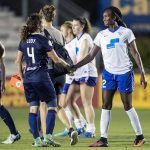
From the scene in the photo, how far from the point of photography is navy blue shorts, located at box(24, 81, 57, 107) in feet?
46.1

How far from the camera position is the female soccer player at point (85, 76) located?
1643cm

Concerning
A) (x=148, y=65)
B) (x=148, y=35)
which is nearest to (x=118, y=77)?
(x=148, y=65)

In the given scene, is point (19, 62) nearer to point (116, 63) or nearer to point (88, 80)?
point (116, 63)

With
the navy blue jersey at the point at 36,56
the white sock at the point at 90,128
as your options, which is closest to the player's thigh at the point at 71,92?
the white sock at the point at 90,128

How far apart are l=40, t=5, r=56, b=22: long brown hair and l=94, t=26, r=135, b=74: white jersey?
1154 millimetres

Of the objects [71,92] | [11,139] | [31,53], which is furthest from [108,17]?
[71,92]

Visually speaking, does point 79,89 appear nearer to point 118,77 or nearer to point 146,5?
point 118,77

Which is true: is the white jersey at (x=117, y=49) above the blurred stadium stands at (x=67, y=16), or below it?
below

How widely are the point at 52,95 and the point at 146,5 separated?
1954 centimetres

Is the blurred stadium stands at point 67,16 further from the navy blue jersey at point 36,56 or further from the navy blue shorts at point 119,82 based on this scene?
the navy blue jersey at point 36,56

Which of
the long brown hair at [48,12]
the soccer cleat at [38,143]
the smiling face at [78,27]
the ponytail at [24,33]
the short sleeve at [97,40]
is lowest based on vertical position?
the soccer cleat at [38,143]

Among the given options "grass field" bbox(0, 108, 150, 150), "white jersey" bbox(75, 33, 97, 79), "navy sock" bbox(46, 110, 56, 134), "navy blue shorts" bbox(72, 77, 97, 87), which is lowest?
"grass field" bbox(0, 108, 150, 150)

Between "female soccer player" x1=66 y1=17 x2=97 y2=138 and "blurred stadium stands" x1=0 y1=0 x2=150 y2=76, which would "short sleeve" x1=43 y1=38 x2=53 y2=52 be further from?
"blurred stadium stands" x1=0 y1=0 x2=150 y2=76

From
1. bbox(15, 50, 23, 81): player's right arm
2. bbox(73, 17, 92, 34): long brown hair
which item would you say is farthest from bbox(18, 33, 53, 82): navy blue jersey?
bbox(73, 17, 92, 34): long brown hair
